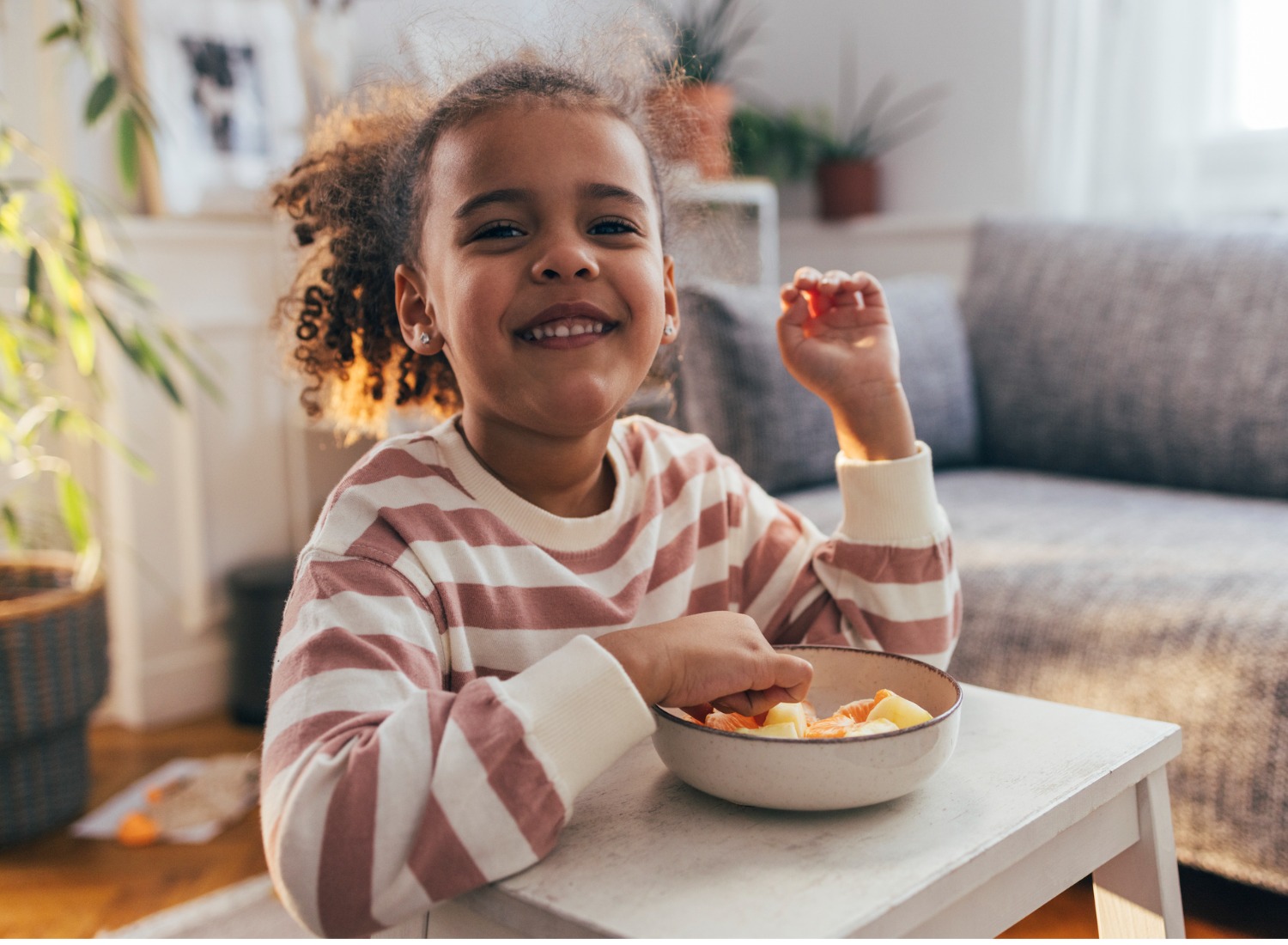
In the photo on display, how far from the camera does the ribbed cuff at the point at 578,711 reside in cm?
59

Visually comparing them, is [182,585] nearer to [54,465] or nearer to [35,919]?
[54,465]

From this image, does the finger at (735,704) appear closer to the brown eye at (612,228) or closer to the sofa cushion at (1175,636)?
the brown eye at (612,228)

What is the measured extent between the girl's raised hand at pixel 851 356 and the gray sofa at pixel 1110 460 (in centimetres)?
58

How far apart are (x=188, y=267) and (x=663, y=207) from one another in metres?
1.55

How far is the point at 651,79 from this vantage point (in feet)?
3.41

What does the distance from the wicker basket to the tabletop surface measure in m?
1.29

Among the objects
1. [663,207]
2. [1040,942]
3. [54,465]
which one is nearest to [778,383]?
[663,207]

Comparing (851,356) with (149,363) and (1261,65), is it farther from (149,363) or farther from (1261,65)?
(1261,65)

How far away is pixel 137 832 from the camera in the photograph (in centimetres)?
172

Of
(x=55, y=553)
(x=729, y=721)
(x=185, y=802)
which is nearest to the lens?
(x=729, y=721)

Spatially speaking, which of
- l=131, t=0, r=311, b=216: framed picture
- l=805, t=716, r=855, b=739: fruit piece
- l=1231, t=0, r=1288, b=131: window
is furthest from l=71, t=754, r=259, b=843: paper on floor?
l=1231, t=0, r=1288, b=131: window

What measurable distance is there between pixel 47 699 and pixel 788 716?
144cm

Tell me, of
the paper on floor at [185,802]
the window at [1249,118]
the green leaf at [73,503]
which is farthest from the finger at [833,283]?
the window at [1249,118]

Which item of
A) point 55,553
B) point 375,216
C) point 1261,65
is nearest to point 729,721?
point 375,216
